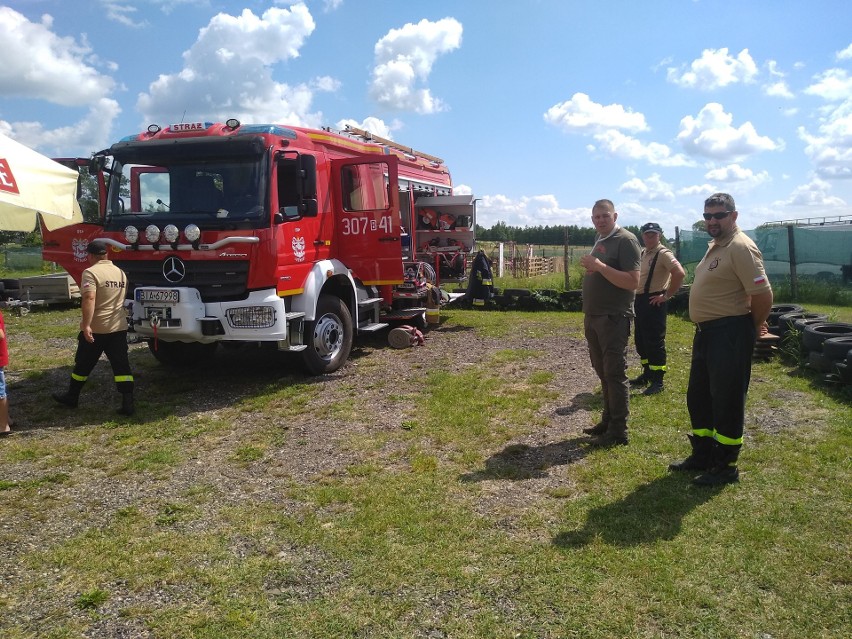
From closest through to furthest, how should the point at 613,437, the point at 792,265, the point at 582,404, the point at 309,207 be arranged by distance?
the point at 613,437
the point at 582,404
the point at 309,207
the point at 792,265

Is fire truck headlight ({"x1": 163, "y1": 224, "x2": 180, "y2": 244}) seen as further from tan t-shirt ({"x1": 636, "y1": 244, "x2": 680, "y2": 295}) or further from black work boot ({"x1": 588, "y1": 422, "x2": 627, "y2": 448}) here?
tan t-shirt ({"x1": 636, "y1": 244, "x2": 680, "y2": 295})

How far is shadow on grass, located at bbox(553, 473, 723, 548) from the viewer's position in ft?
11.7

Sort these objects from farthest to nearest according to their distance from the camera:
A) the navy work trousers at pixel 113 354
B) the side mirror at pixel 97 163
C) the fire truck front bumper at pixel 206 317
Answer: the side mirror at pixel 97 163, the fire truck front bumper at pixel 206 317, the navy work trousers at pixel 113 354

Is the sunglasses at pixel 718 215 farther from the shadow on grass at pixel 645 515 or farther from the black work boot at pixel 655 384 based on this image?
the black work boot at pixel 655 384

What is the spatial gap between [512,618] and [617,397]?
2485 mm

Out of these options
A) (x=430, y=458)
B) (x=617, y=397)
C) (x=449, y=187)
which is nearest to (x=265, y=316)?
(x=430, y=458)

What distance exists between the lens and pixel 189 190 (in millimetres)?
6957

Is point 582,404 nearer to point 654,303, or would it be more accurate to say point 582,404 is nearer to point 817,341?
point 654,303

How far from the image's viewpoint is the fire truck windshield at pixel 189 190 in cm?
670

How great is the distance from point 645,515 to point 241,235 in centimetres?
477

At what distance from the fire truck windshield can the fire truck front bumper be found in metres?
0.87

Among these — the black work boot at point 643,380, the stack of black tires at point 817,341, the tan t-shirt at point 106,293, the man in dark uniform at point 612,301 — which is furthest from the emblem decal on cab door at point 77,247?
the stack of black tires at point 817,341

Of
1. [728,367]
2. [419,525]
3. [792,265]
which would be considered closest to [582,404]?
[728,367]

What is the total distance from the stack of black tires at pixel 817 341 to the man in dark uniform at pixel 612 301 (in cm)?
300
